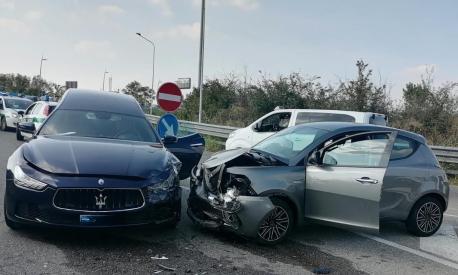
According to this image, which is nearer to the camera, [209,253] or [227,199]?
[209,253]

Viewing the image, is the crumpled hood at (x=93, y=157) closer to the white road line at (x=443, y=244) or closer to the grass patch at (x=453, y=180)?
the white road line at (x=443, y=244)

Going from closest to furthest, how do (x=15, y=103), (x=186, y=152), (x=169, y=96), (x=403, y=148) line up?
(x=403, y=148) < (x=186, y=152) < (x=169, y=96) < (x=15, y=103)

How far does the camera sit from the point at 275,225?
18.6 ft

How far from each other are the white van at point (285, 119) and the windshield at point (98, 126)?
262 inches

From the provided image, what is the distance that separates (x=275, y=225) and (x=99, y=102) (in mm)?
3071

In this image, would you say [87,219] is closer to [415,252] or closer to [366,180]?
[366,180]

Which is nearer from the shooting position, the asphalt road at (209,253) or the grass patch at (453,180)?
the asphalt road at (209,253)

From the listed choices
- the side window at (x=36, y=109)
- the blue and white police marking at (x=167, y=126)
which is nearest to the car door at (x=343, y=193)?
the blue and white police marking at (x=167, y=126)

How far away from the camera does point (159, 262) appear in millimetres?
4738

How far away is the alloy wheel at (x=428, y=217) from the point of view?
6527 millimetres

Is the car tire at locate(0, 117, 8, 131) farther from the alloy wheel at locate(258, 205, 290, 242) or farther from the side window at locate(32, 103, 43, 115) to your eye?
the alloy wheel at locate(258, 205, 290, 242)

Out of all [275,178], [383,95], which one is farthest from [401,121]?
[275,178]

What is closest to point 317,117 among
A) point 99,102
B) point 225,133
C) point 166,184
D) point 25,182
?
point 225,133

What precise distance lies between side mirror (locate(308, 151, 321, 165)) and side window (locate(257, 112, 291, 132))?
7.00 meters
